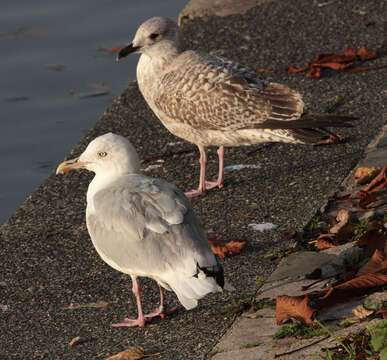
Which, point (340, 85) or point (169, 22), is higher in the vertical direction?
point (169, 22)

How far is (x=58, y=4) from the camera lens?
12406mm

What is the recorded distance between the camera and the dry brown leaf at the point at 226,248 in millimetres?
6008

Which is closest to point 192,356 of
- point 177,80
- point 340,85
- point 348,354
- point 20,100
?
point 348,354

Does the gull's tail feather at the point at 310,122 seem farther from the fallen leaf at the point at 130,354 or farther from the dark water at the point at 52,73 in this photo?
the dark water at the point at 52,73

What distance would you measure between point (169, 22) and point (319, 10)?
10.3ft

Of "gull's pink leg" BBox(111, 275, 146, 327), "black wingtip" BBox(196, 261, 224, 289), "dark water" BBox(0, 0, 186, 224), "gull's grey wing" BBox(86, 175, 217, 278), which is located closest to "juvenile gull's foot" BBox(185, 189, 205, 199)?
"gull's grey wing" BBox(86, 175, 217, 278)

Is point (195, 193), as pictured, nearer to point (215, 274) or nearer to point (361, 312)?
point (215, 274)

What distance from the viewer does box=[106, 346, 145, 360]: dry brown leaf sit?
481 cm

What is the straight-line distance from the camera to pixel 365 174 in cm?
657

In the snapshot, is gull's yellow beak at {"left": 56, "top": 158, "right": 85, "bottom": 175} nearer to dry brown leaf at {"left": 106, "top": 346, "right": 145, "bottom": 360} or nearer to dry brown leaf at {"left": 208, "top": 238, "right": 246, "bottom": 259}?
dry brown leaf at {"left": 208, "top": 238, "right": 246, "bottom": 259}

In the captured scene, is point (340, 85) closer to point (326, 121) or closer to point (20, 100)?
point (326, 121)

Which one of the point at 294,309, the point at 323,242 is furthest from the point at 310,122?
the point at 294,309

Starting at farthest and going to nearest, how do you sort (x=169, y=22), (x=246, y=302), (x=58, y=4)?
(x=58, y=4)
(x=169, y=22)
(x=246, y=302)

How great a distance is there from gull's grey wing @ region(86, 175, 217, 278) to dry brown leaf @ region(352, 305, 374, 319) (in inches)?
33.9
